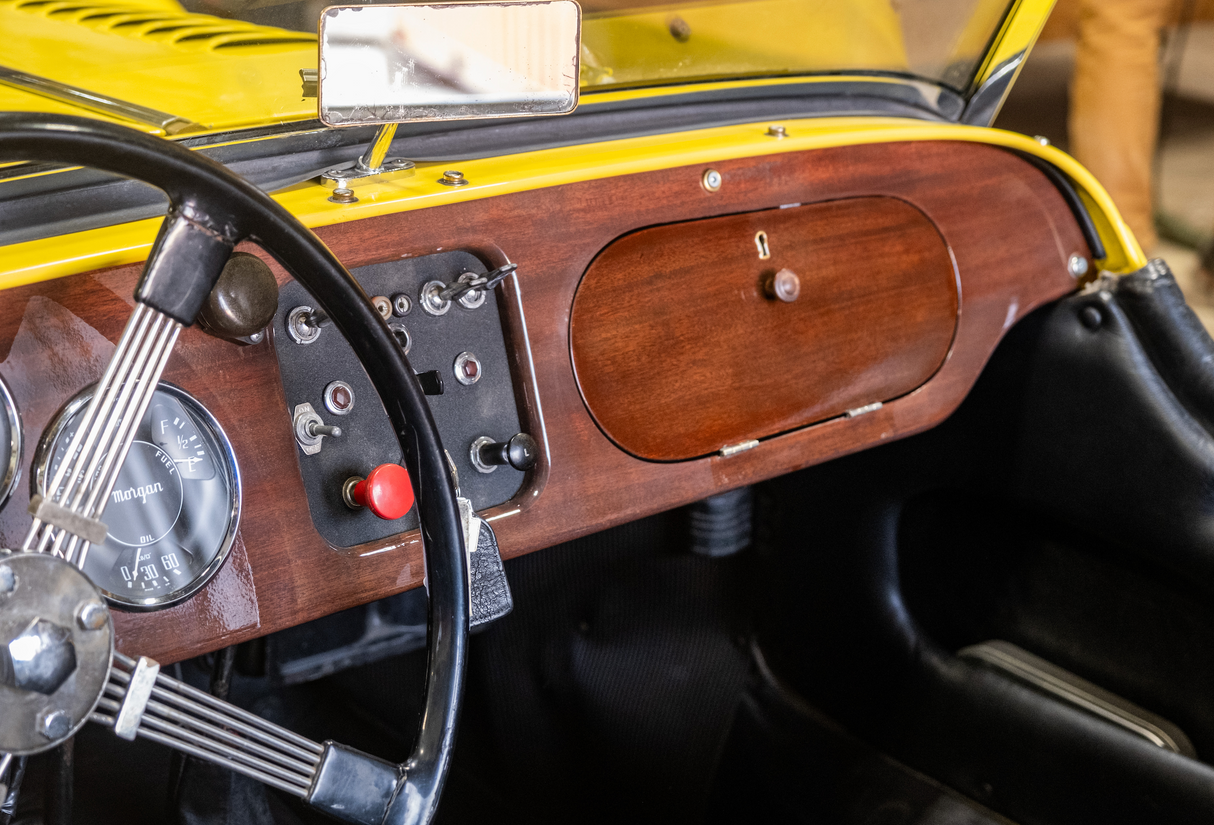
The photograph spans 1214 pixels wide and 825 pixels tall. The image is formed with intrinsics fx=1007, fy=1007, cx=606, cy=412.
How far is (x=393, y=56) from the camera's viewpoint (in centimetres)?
70

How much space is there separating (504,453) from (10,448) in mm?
389

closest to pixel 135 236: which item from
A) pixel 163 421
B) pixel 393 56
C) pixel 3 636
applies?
pixel 163 421

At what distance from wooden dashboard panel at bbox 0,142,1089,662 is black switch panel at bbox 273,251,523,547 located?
2 centimetres

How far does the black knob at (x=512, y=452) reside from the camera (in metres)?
0.91

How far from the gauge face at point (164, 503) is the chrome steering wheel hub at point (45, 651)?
0.20m

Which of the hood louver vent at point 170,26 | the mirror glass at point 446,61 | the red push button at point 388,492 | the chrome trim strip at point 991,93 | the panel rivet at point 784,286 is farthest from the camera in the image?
the chrome trim strip at point 991,93

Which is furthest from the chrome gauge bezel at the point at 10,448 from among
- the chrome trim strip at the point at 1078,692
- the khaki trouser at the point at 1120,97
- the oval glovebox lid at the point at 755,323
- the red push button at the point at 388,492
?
the khaki trouser at the point at 1120,97

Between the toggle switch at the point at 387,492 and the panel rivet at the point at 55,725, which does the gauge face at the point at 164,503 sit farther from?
the panel rivet at the point at 55,725

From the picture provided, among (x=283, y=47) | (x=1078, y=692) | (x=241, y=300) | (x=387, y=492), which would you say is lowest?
(x=1078, y=692)

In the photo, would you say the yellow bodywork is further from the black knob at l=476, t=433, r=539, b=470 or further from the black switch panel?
the black knob at l=476, t=433, r=539, b=470

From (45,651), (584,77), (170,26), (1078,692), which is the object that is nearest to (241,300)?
(45,651)

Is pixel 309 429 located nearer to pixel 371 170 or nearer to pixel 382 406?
pixel 382 406

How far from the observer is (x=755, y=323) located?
1130 millimetres

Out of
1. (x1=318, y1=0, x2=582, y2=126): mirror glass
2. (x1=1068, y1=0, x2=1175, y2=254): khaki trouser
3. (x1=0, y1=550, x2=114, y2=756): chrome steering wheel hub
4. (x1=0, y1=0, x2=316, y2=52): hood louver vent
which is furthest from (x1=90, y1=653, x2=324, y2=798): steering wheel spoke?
(x1=1068, y1=0, x2=1175, y2=254): khaki trouser
